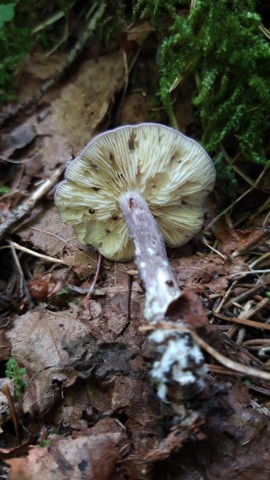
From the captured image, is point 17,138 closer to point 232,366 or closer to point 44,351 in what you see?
point 44,351

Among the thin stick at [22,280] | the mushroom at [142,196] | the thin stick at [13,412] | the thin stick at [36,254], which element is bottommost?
the thin stick at [13,412]

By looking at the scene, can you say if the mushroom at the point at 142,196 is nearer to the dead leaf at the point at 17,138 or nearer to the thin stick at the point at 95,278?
the thin stick at the point at 95,278

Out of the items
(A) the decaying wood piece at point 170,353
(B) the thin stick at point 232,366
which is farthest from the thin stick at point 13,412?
(B) the thin stick at point 232,366

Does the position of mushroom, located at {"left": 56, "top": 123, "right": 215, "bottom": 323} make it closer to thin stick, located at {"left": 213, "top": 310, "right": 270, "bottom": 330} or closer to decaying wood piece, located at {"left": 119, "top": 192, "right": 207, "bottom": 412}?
decaying wood piece, located at {"left": 119, "top": 192, "right": 207, "bottom": 412}

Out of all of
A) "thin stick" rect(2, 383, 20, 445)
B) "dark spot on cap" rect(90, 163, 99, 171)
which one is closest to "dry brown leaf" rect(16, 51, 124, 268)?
"dark spot on cap" rect(90, 163, 99, 171)

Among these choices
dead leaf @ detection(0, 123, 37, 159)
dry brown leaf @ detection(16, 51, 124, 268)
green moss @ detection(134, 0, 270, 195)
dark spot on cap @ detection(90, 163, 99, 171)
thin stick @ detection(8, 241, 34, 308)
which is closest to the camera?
dark spot on cap @ detection(90, 163, 99, 171)

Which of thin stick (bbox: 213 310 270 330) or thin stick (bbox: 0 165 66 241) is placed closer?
thin stick (bbox: 213 310 270 330)

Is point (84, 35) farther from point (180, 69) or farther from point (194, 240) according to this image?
point (194, 240)
